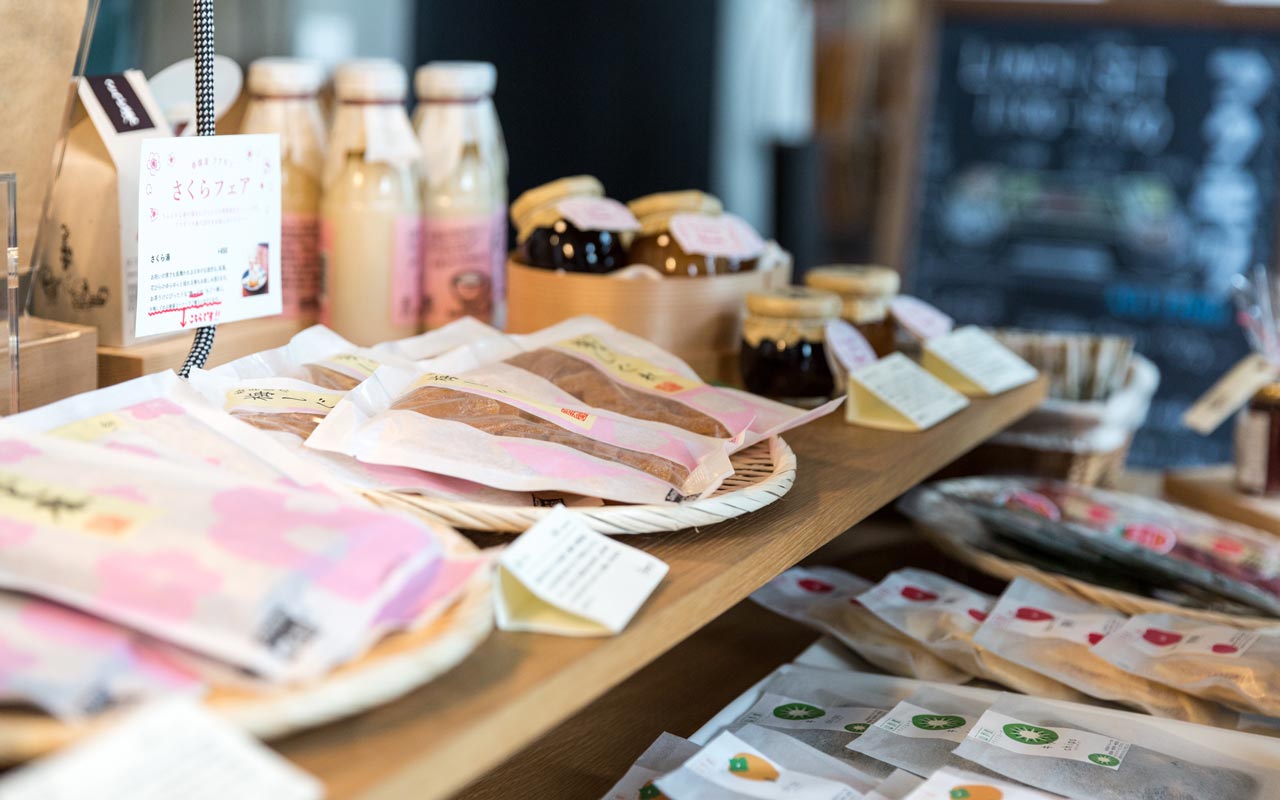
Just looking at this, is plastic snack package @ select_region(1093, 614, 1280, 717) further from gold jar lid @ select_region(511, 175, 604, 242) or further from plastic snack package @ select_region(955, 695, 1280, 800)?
gold jar lid @ select_region(511, 175, 604, 242)

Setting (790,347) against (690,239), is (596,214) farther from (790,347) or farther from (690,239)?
(790,347)

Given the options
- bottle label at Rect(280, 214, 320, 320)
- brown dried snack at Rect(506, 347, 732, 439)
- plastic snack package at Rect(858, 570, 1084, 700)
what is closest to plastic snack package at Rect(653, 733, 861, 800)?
brown dried snack at Rect(506, 347, 732, 439)

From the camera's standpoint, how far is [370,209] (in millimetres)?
1396

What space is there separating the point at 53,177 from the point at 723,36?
9.07 feet

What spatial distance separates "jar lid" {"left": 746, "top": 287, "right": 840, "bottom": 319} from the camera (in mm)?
1310

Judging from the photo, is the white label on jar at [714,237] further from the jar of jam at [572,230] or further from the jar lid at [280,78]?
the jar lid at [280,78]

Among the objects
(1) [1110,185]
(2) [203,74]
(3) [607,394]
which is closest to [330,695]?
(3) [607,394]

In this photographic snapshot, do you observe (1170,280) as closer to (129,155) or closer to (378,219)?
(378,219)

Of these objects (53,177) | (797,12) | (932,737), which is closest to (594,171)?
(797,12)

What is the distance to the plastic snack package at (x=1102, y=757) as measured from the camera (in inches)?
38.0

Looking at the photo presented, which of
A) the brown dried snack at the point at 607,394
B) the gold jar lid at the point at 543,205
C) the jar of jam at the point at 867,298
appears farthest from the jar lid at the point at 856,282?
the brown dried snack at the point at 607,394

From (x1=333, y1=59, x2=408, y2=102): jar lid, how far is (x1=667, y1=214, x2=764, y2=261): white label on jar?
1.13 feet

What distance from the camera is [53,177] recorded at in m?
1.12

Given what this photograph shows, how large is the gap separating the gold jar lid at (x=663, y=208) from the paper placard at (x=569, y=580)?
28.7 inches
